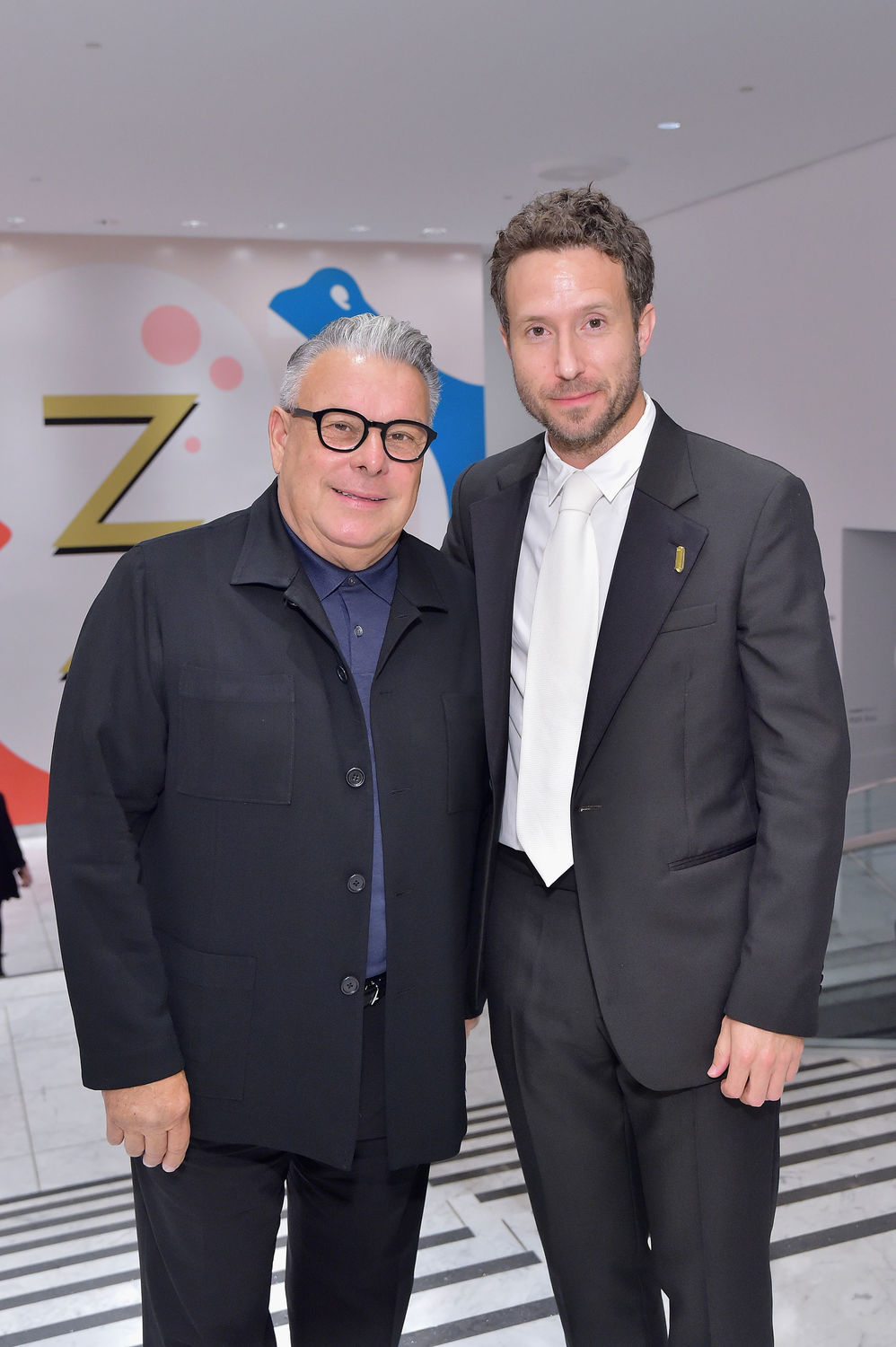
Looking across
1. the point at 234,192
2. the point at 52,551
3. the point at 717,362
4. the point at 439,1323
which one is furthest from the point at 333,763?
the point at 52,551

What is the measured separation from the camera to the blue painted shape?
10391 millimetres

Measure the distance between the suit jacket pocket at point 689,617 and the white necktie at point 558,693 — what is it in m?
0.13

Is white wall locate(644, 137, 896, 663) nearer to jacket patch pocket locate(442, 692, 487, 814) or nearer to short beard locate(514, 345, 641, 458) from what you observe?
short beard locate(514, 345, 641, 458)

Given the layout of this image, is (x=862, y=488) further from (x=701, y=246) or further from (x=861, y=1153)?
(x=861, y=1153)

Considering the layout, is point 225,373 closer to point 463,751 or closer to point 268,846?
point 463,751

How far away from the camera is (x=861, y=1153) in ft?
11.8

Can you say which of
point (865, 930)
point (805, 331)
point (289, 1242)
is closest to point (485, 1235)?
point (289, 1242)

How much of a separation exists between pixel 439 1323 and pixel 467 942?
1.16 metres

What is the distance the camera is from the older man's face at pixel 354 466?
6.26ft

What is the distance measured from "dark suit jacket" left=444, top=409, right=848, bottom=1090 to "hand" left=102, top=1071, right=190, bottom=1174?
0.68 m

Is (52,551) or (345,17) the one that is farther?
(52,551)

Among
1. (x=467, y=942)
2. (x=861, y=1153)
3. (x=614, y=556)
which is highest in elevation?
(x=614, y=556)

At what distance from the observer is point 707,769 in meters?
1.94

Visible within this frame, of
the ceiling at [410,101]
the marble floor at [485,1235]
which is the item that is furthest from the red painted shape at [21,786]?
the marble floor at [485,1235]
